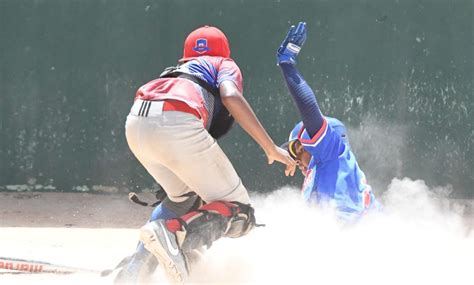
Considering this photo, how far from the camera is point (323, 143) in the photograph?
179 inches

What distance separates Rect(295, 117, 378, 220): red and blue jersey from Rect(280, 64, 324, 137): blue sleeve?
0.14ft

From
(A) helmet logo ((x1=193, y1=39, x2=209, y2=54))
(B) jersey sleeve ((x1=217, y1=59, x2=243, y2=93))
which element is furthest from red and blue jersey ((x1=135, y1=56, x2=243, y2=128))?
(A) helmet logo ((x1=193, y1=39, x2=209, y2=54))

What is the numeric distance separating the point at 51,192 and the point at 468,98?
409cm

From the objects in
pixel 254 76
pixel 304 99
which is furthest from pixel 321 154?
pixel 254 76

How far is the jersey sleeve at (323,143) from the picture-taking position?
4535 mm

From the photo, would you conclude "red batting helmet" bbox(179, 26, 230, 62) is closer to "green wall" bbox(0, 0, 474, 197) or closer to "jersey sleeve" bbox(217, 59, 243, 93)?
Result: "jersey sleeve" bbox(217, 59, 243, 93)

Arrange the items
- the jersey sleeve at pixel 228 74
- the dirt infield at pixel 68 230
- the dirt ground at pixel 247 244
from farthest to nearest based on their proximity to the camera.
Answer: the dirt infield at pixel 68 230 < the dirt ground at pixel 247 244 < the jersey sleeve at pixel 228 74

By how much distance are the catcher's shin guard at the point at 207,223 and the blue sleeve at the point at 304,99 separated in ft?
2.26

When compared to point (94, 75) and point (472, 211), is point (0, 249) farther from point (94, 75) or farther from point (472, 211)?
point (472, 211)

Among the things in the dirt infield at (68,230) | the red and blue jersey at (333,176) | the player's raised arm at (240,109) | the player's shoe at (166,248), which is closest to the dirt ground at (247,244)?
the dirt infield at (68,230)

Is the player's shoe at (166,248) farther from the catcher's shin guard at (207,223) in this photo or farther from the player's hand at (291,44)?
the player's hand at (291,44)

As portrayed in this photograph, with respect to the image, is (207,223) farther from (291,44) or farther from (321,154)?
(291,44)

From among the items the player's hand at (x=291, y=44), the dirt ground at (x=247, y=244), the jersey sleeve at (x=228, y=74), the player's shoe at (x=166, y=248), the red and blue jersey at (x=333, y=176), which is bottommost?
the dirt ground at (x=247, y=244)

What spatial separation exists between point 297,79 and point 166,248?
1239 mm
